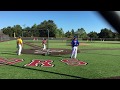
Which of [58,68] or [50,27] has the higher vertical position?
[50,27]

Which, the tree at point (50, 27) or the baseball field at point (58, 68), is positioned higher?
the tree at point (50, 27)

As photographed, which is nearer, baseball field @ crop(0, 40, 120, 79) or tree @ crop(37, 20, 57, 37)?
baseball field @ crop(0, 40, 120, 79)

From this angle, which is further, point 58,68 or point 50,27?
point 50,27

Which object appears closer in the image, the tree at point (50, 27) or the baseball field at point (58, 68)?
the baseball field at point (58, 68)

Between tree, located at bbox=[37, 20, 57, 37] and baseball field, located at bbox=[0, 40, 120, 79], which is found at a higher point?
tree, located at bbox=[37, 20, 57, 37]
